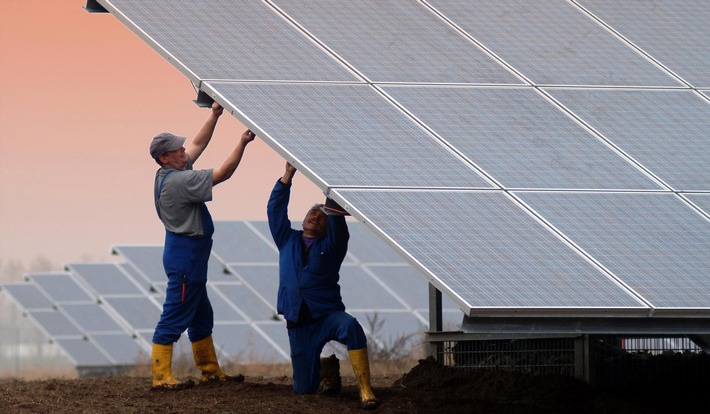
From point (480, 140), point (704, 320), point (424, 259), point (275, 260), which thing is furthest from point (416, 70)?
point (275, 260)

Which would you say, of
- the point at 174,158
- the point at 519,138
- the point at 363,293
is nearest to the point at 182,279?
the point at 174,158

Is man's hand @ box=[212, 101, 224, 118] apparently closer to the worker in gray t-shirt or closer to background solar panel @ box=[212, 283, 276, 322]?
the worker in gray t-shirt

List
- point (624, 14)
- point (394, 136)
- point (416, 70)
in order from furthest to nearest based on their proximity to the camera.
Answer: point (624, 14), point (416, 70), point (394, 136)

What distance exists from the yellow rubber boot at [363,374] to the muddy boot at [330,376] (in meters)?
0.64

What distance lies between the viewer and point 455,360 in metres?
11.6

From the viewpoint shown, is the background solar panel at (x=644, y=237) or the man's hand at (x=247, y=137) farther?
the man's hand at (x=247, y=137)

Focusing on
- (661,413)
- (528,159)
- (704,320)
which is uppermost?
(528,159)

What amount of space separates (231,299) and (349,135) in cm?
2128

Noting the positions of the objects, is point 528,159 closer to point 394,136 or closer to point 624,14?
point 394,136

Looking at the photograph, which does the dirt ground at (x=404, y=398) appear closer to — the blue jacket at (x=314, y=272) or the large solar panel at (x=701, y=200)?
the blue jacket at (x=314, y=272)

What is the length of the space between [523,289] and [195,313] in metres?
3.59

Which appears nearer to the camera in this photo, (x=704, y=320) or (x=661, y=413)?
(x=704, y=320)

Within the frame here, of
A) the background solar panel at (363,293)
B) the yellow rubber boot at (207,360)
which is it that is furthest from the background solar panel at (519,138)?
the background solar panel at (363,293)

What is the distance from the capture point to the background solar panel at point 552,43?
9.91 metres
